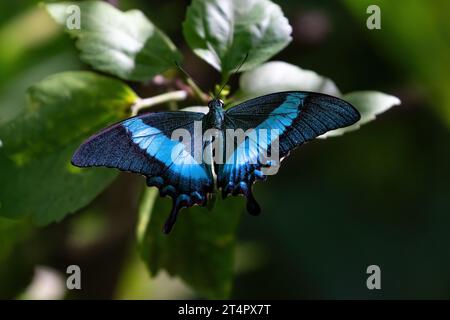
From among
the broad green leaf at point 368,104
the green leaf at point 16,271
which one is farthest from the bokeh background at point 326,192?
the broad green leaf at point 368,104

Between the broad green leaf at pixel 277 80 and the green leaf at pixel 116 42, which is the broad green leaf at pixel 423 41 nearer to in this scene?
the broad green leaf at pixel 277 80

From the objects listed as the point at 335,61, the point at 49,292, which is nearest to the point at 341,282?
the point at 335,61

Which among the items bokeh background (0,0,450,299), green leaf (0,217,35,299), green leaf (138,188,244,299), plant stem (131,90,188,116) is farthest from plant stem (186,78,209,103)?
green leaf (0,217,35,299)

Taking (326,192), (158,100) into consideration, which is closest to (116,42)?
(158,100)

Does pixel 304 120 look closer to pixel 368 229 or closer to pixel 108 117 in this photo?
pixel 108 117

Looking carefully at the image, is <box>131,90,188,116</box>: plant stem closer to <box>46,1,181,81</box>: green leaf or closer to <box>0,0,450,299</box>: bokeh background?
<box>46,1,181,81</box>: green leaf

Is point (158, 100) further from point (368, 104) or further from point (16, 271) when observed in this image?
point (16, 271)

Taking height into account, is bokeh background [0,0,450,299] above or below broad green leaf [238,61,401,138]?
above
